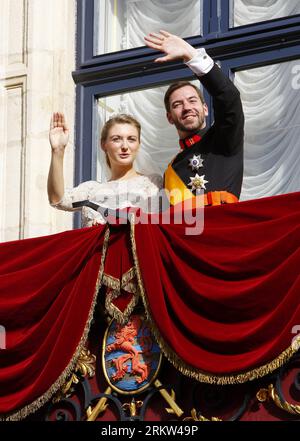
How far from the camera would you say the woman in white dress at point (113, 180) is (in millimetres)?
10117

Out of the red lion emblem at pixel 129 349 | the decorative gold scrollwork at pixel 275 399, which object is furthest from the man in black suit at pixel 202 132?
the decorative gold scrollwork at pixel 275 399

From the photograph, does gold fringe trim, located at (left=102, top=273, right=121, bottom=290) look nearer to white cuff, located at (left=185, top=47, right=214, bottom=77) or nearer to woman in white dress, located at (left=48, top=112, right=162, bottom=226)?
woman in white dress, located at (left=48, top=112, right=162, bottom=226)

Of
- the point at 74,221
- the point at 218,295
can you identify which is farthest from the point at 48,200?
the point at 218,295

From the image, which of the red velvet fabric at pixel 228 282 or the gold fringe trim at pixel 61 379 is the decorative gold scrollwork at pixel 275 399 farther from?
the gold fringe trim at pixel 61 379

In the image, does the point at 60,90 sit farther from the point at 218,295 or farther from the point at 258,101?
the point at 218,295

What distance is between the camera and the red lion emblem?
9.38 metres

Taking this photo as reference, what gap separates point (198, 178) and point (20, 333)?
131 cm

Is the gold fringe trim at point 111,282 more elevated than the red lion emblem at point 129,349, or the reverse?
the gold fringe trim at point 111,282

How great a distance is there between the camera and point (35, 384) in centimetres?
952

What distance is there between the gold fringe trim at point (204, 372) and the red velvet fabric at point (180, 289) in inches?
1.1

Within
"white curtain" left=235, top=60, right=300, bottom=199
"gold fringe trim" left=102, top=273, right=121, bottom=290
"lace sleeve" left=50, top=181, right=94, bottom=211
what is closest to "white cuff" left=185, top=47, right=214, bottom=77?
"white curtain" left=235, top=60, right=300, bottom=199

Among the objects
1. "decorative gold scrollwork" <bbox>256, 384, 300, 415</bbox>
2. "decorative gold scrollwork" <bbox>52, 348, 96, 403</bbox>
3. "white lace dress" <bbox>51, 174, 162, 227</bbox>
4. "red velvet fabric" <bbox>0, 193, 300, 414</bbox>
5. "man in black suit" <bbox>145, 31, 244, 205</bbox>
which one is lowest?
"decorative gold scrollwork" <bbox>256, 384, 300, 415</bbox>

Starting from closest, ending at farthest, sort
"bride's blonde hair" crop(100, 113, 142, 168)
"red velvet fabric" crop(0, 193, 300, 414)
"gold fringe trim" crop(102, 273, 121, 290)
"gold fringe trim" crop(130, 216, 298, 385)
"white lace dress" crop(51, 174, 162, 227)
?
"gold fringe trim" crop(130, 216, 298, 385) → "red velvet fabric" crop(0, 193, 300, 414) → "gold fringe trim" crop(102, 273, 121, 290) → "white lace dress" crop(51, 174, 162, 227) → "bride's blonde hair" crop(100, 113, 142, 168)
